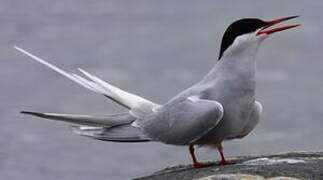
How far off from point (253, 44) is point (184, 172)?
1.30 metres

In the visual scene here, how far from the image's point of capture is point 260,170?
7.73 m

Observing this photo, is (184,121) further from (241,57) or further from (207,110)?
(241,57)

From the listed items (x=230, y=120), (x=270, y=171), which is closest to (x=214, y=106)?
(x=230, y=120)

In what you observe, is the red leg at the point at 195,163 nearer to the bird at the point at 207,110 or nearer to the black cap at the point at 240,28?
the bird at the point at 207,110

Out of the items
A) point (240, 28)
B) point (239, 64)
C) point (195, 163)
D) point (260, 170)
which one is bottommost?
point (260, 170)

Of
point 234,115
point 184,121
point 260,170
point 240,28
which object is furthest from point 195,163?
point 240,28

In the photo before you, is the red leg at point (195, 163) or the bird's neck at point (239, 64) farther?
the red leg at point (195, 163)

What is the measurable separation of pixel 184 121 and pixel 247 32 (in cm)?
100

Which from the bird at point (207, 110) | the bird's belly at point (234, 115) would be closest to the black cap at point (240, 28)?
the bird at point (207, 110)

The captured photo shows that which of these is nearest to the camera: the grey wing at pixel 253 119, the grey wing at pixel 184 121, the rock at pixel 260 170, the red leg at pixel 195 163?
the rock at pixel 260 170

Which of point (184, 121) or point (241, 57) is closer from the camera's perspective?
point (241, 57)

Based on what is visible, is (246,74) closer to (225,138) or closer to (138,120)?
(225,138)

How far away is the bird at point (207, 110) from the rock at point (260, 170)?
0.26 metres

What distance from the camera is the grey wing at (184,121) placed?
26.7 ft
